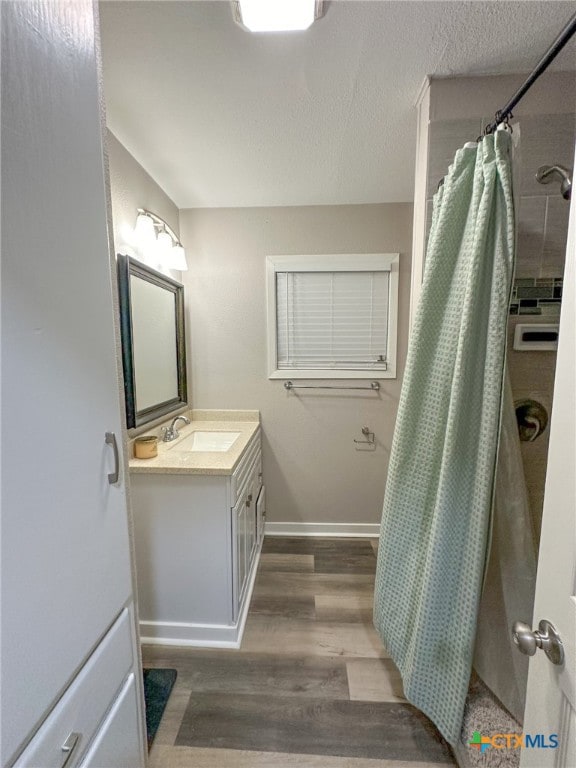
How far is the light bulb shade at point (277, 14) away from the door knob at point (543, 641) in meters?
1.64

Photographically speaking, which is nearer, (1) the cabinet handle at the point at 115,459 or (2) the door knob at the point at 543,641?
(2) the door knob at the point at 543,641

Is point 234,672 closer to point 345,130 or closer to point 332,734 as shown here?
point 332,734

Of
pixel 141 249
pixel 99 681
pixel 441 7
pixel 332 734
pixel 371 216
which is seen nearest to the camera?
pixel 99 681

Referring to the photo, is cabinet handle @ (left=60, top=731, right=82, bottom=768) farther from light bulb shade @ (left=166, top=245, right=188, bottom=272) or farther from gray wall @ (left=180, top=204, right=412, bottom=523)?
light bulb shade @ (left=166, top=245, right=188, bottom=272)

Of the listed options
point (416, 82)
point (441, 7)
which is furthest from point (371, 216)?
point (441, 7)

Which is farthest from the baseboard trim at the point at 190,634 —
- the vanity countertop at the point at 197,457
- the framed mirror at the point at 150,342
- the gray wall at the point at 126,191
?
the gray wall at the point at 126,191

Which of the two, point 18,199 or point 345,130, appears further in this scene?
point 345,130

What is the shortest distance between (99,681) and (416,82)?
87.1 inches

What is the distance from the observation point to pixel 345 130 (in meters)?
1.48

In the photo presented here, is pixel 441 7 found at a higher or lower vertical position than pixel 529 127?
higher

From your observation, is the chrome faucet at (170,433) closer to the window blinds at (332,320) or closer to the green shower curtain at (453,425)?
the window blinds at (332,320)

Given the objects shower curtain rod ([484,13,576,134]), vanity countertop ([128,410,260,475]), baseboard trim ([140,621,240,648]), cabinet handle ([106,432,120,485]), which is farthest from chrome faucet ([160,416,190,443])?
shower curtain rod ([484,13,576,134])

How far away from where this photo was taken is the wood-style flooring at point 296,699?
1125 mm

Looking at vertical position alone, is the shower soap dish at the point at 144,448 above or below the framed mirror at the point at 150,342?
below
